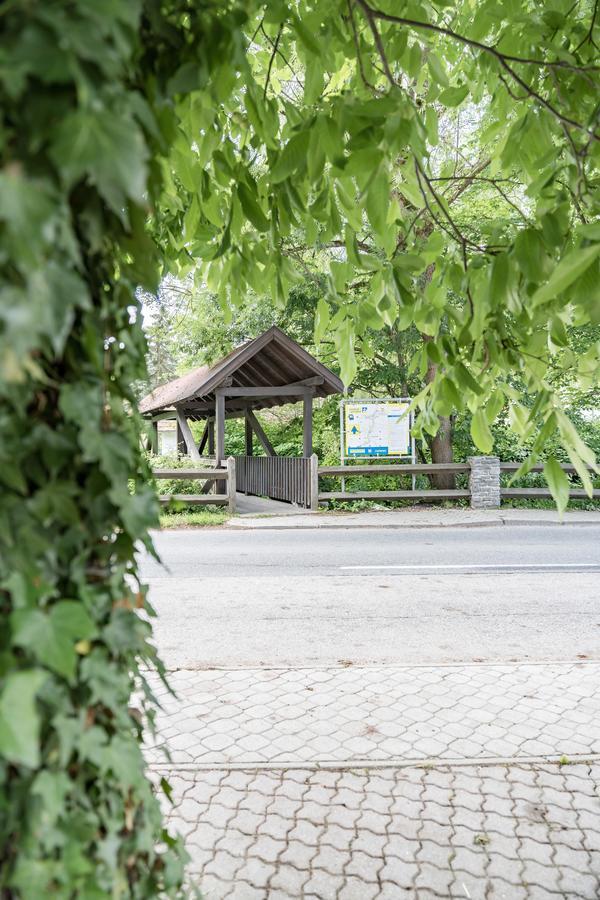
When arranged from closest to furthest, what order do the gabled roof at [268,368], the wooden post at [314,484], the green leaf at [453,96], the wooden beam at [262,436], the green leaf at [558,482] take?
the green leaf at [558,482] → the green leaf at [453,96] → the gabled roof at [268,368] → the wooden post at [314,484] → the wooden beam at [262,436]

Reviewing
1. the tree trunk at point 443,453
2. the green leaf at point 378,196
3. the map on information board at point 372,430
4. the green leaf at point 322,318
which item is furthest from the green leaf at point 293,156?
the tree trunk at point 443,453

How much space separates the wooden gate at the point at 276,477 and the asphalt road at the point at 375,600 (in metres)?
4.37

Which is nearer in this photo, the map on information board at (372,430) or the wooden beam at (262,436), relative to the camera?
the map on information board at (372,430)

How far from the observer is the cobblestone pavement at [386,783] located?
2.56m

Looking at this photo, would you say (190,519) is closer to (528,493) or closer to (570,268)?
(528,493)

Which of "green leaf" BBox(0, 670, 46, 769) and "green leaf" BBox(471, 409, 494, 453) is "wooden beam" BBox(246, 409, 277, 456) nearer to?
"green leaf" BBox(471, 409, 494, 453)

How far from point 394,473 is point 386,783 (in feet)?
41.2

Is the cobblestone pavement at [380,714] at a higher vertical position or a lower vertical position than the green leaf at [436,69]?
lower

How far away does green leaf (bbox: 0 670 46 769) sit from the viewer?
0.65m

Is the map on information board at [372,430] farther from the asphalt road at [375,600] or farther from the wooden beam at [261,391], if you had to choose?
the asphalt road at [375,600]

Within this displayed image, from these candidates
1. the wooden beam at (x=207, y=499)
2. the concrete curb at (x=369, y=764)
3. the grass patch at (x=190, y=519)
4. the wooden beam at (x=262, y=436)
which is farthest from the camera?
the wooden beam at (x=262, y=436)

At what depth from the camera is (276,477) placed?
18.1m

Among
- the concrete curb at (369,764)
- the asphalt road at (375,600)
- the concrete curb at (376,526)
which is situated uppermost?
the concrete curb at (376,526)

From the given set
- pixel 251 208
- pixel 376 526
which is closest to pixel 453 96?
pixel 251 208
